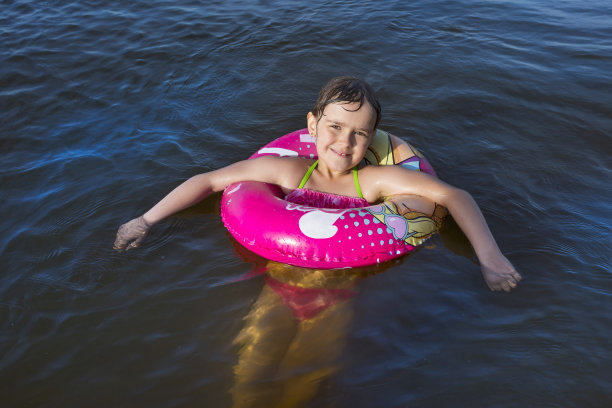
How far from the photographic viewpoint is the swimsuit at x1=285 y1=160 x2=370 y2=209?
3703 millimetres

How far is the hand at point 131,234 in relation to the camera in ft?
12.1

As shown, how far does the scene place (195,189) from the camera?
12.5 feet

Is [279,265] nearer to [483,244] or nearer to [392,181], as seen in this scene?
[392,181]

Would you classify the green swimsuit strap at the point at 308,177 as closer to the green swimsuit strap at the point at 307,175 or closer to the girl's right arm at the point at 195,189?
the green swimsuit strap at the point at 307,175

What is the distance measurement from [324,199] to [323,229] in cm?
47

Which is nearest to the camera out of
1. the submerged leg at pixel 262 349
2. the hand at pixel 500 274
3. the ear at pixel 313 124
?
the submerged leg at pixel 262 349

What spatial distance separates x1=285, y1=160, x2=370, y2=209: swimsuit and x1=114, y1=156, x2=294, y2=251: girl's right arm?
0.52 ft

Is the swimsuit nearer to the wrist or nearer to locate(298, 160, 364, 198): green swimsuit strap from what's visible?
locate(298, 160, 364, 198): green swimsuit strap

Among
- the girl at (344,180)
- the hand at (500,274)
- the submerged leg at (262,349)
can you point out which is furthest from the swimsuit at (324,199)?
the hand at (500,274)

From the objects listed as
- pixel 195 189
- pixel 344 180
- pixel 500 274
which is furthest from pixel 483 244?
pixel 195 189

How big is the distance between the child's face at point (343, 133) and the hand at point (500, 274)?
1.05 metres

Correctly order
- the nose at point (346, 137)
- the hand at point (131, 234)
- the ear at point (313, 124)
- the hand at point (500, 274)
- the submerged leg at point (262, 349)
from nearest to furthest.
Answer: the submerged leg at point (262, 349)
the hand at point (500, 274)
the nose at point (346, 137)
the ear at point (313, 124)
the hand at point (131, 234)

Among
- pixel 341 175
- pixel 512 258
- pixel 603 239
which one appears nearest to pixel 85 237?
pixel 341 175

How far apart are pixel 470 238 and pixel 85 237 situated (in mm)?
2656
